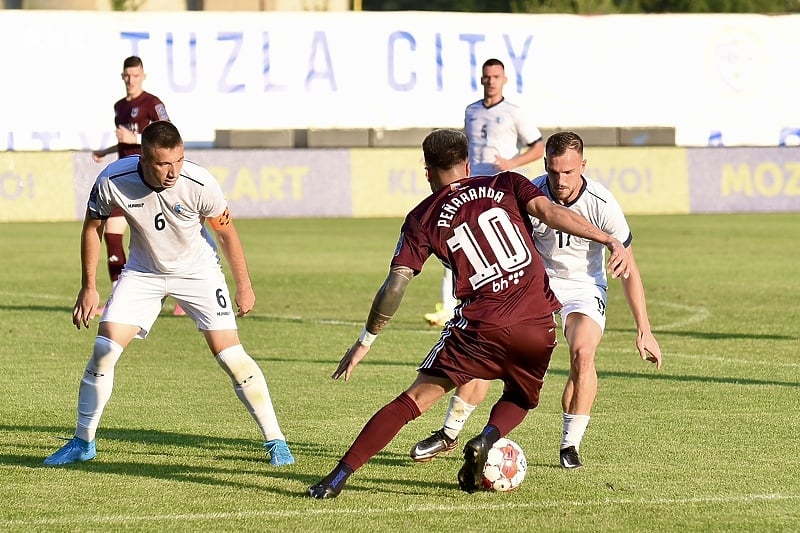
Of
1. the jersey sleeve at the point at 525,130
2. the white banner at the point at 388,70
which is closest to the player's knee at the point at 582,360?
the jersey sleeve at the point at 525,130

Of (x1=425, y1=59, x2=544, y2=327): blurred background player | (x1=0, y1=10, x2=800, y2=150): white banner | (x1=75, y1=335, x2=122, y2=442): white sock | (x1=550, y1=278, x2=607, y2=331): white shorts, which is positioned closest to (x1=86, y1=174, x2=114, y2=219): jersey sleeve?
(x1=75, y1=335, x2=122, y2=442): white sock

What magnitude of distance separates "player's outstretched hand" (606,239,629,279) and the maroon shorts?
0.38 meters

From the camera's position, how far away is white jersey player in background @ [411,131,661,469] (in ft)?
25.4

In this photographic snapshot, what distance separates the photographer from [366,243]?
885 inches

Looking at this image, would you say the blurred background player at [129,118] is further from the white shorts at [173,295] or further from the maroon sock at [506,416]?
the maroon sock at [506,416]

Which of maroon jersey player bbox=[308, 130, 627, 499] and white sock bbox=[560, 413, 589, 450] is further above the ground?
maroon jersey player bbox=[308, 130, 627, 499]

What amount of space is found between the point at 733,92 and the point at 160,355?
2382cm

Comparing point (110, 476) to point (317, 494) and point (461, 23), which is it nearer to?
point (317, 494)

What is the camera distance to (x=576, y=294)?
825cm

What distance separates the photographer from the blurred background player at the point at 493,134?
13586mm

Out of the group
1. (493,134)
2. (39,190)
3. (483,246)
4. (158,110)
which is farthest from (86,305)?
(39,190)

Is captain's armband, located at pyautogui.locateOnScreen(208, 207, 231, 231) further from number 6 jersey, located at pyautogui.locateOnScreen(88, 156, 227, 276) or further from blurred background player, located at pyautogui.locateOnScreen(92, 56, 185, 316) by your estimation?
blurred background player, located at pyautogui.locateOnScreen(92, 56, 185, 316)

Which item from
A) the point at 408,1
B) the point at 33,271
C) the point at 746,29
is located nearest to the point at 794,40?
the point at 746,29

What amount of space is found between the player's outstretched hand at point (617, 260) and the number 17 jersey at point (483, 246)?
1.13 ft
